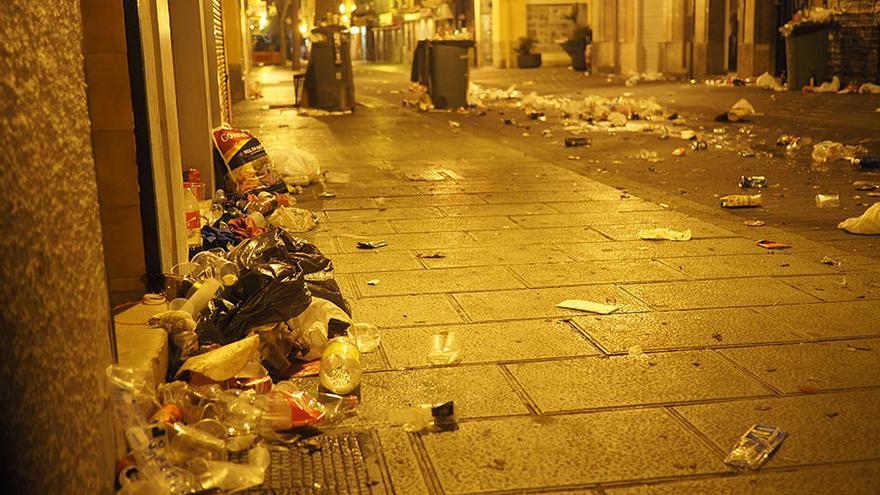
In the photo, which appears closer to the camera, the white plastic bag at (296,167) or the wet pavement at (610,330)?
the wet pavement at (610,330)

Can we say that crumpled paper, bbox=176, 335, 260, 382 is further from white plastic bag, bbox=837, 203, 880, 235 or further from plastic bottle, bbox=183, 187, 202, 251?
white plastic bag, bbox=837, 203, 880, 235

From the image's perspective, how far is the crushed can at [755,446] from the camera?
3.01m

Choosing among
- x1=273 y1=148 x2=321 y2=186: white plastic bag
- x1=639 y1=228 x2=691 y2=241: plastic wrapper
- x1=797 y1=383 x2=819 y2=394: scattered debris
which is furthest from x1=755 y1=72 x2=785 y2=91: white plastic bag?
x1=797 y1=383 x2=819 y2=394: scattered debris

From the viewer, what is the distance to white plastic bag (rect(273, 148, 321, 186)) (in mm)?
8875

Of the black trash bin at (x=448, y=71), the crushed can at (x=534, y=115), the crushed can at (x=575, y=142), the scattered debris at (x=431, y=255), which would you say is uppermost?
Result: the black trash bin at (x=448, y=71)

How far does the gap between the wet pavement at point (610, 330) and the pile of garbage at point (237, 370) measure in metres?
0.21

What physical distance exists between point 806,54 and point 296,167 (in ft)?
44.2

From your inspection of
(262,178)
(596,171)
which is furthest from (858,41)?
(262,178)

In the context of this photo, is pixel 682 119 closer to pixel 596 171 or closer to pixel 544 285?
pixel 596 171

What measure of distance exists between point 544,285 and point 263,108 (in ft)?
51.3

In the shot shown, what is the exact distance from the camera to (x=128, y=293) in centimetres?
441

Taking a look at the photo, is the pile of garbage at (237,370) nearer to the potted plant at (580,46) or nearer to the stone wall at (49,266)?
the stone wall at (49,266)

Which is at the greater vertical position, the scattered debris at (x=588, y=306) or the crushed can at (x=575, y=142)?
the crushed can at (x=575, y=142)

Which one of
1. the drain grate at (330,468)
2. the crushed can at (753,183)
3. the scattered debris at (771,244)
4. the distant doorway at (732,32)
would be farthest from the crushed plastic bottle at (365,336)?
the distant doorway at (732,32)
